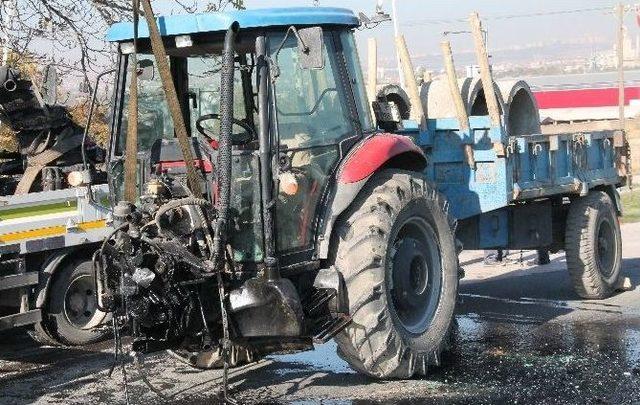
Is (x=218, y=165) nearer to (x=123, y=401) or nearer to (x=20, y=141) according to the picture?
(x=123, y=401)

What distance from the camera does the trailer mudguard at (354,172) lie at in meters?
6.79

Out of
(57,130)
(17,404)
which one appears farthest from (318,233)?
(57,130)

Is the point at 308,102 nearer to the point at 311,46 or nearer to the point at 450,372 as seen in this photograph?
the point at 311,46

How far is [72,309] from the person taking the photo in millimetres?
9250

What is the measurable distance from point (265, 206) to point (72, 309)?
347cm

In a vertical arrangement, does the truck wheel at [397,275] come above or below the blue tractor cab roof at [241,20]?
below

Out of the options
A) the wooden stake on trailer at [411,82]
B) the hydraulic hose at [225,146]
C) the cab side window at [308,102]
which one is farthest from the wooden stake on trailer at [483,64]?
the hydraulic hose at [225,146]

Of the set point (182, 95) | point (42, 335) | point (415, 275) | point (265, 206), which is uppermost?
point (182, 95)

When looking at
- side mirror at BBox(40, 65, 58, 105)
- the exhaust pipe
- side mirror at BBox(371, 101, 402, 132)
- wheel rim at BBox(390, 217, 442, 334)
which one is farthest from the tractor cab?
the exhaust pipe

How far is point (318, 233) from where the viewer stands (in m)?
6.80

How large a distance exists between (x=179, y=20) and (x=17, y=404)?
2681mm

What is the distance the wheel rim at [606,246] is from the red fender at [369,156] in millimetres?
3926

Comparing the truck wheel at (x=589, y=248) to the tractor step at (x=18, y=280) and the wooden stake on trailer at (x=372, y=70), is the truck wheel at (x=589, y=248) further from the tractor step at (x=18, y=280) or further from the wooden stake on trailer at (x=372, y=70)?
the tractor step at (x=18, y=280)

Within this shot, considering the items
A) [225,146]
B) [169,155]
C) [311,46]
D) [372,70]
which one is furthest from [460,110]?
[225,146]
